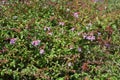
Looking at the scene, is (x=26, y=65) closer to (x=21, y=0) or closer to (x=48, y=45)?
(x=48, y=45)

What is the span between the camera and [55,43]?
381 centimetres

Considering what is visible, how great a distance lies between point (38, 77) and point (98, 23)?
4.29 ft

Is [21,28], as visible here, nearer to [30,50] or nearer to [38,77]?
[30,50]

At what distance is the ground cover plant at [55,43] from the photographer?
11.7ft

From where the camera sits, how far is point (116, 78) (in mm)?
3666

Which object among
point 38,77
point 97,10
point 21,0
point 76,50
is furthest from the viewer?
point 97,10

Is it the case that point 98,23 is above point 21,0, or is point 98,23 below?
below

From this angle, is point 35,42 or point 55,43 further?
point 55,43

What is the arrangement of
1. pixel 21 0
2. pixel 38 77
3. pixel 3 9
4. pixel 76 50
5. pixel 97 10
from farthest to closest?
pixel 97 10
pixel 21 0
pixel 3 9
pixel 76 50
pixel 38 77

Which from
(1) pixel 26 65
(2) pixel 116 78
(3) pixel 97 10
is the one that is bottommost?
(2) pixel 116 78

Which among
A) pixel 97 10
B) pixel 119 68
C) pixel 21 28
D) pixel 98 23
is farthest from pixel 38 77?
pixel 97 10

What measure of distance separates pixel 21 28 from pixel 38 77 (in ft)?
2.41

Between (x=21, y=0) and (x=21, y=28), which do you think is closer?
(x=21, y=28)

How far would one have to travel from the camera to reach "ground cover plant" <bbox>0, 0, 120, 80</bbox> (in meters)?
3.56
